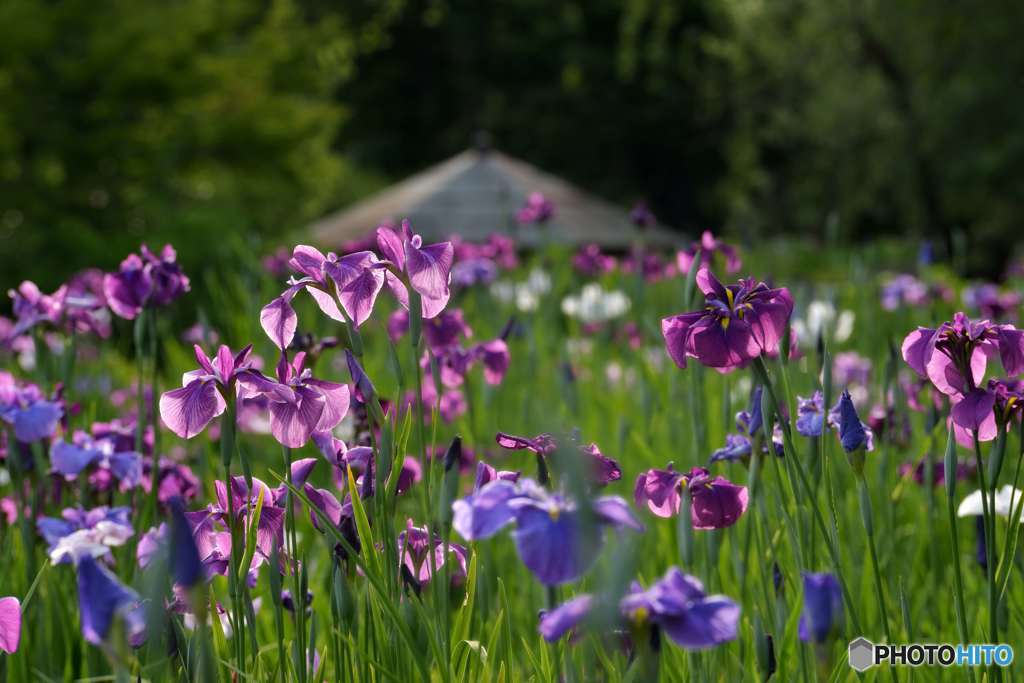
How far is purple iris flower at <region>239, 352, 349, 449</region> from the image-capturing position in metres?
1.29

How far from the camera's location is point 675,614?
89 cm

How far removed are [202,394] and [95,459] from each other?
93 cm

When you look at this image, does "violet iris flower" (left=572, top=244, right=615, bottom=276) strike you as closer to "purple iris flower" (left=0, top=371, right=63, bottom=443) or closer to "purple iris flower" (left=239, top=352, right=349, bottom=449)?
"purple iris flower" (left=0, top=371, right=63, bottom=443)

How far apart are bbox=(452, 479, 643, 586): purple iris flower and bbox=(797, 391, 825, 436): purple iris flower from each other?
2.70 ft

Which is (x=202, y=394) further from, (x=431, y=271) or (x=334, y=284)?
(x=431, y=271)

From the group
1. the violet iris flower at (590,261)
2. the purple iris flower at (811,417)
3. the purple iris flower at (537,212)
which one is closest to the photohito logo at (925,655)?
the purple iris flower at (811,417)

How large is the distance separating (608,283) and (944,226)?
17489 millimetres

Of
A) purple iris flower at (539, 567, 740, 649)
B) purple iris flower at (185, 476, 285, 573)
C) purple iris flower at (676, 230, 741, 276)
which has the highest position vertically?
purple iris flower at (676, 230, 741, 276)

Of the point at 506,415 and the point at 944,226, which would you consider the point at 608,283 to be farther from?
the point at 944,226

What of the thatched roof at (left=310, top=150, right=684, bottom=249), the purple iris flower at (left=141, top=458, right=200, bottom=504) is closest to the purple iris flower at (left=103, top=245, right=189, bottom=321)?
the purple iris flower at (left=141, top=458, right=200, bottom=504)

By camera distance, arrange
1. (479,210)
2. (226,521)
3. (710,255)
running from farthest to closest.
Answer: (479,210) < (710,255) < (226,521)

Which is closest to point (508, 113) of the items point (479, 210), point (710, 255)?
point (479, 210)

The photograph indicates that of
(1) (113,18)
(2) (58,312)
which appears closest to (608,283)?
(2) (58,312)

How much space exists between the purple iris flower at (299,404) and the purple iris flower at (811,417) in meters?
0.77
